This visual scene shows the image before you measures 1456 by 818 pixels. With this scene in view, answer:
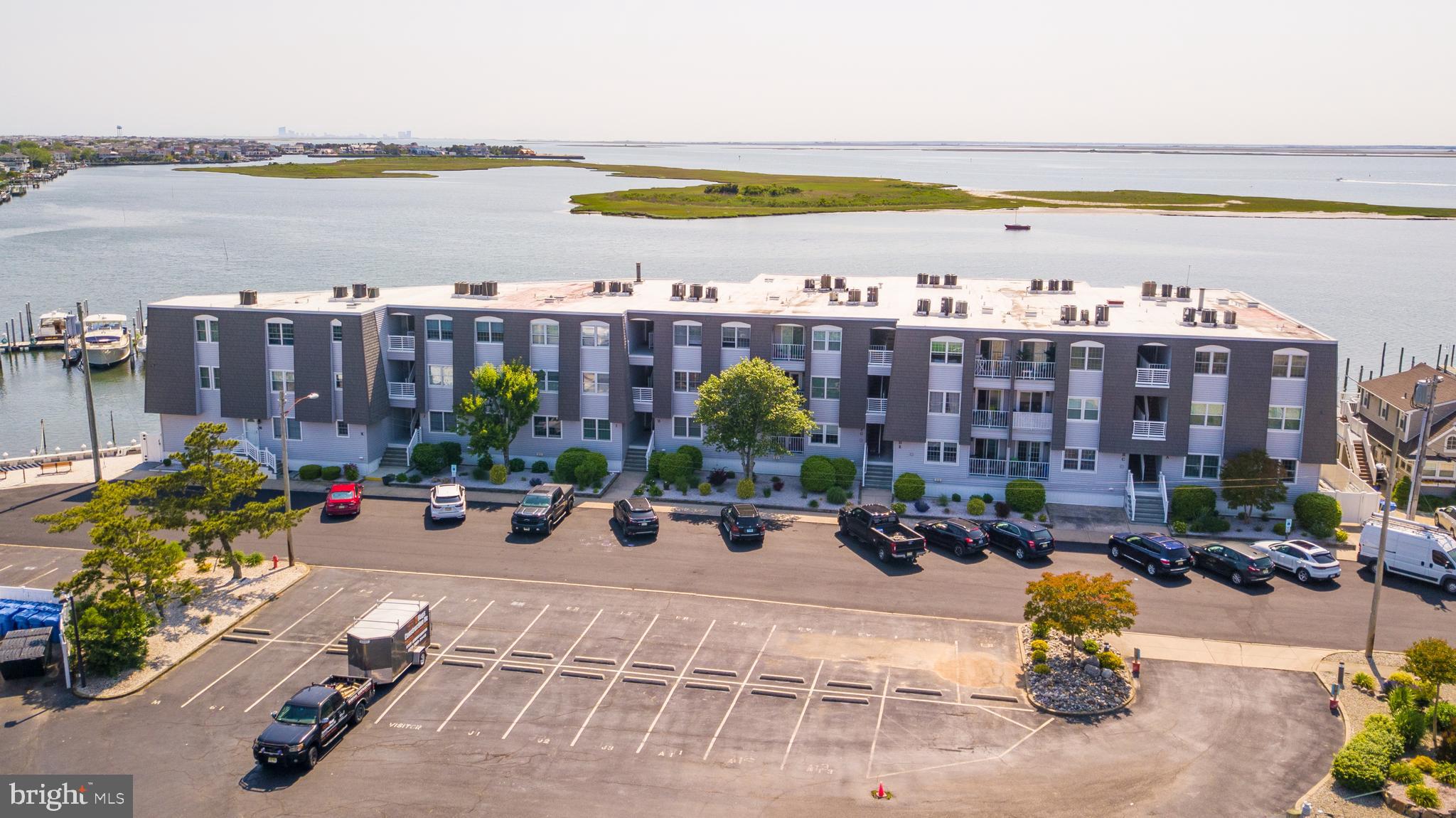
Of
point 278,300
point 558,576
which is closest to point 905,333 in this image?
point 558,576

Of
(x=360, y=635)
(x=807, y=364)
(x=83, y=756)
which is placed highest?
(x=807, y=364)

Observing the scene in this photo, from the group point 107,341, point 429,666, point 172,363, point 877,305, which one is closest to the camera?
point 429,666

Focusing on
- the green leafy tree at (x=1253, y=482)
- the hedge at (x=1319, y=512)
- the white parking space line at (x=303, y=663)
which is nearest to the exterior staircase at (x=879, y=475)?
the green leafy tree at (x=1253, y=482)

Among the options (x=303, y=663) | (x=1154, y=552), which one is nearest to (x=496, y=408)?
(x=303, y=663)

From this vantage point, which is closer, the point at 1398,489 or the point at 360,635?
the point at 360,635

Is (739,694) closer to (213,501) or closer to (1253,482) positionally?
(213,501)

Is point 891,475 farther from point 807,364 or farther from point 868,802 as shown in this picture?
point 868,802
